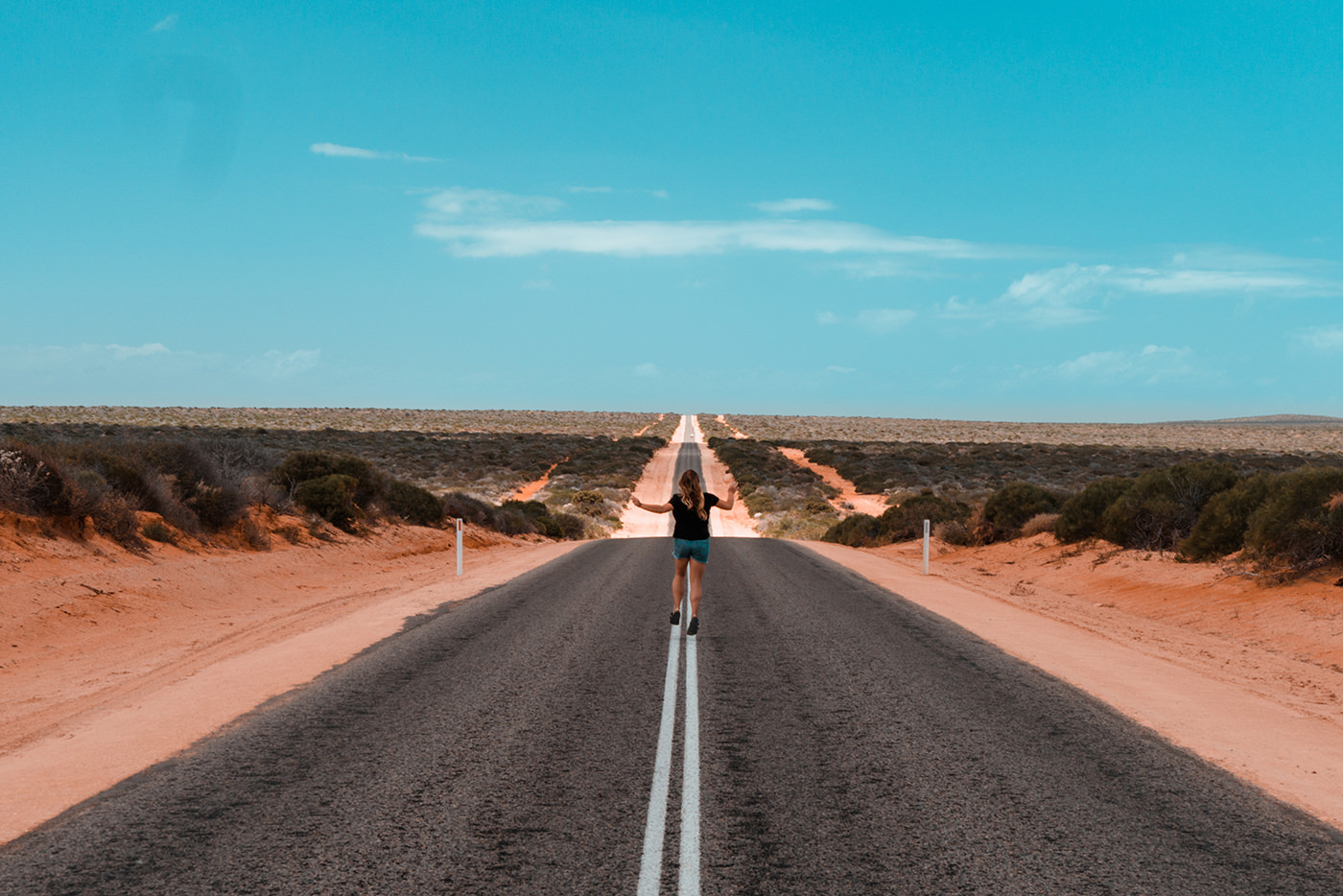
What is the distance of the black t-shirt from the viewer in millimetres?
10789

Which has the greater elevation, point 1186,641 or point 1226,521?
point 1226,521

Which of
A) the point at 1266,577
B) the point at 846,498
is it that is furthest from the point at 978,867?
the point at 846,498

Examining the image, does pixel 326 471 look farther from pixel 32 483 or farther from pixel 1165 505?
pixel 1165 505

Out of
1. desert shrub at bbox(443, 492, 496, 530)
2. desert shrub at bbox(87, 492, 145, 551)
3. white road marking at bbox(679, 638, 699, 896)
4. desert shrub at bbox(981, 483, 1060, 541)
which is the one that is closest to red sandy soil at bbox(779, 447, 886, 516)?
desert shrub at bbox(981, 483, 1060, 541)

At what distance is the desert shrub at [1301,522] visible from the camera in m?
15.2

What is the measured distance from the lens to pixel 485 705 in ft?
26.3

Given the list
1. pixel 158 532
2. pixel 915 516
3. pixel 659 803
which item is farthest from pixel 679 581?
pixel 915 516

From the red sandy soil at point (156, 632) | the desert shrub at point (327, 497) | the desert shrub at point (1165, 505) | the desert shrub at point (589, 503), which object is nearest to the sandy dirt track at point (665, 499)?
the desert shrub at point (589, 503)

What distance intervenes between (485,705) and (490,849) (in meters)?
3.16

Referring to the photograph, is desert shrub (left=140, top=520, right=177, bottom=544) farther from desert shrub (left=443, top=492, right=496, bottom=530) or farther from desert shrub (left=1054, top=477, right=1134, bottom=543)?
desert shrub (left=1054, top=477, right=1134, bottom=543)

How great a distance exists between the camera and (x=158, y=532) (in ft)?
62.3

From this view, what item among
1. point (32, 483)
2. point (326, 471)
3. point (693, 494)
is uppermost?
point (693, 494)

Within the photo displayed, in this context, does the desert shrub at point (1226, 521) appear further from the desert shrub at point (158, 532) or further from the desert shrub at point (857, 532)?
the desert shrub at point (158, 532)

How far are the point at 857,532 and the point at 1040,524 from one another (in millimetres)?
8372
